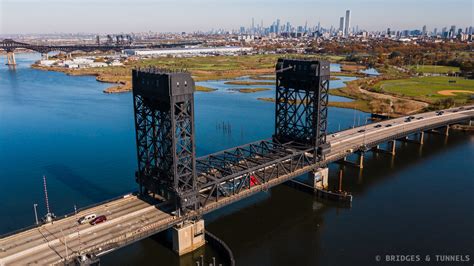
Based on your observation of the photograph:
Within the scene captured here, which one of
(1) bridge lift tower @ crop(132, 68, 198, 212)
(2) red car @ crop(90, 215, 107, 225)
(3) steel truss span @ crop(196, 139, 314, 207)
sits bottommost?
(2) red car @ crop(90, 215, 107, 225)

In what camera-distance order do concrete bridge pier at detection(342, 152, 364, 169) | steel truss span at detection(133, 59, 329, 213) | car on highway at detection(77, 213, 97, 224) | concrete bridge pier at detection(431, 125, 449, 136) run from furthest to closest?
concrete bridge pier at detection(431, 125, 449, 136) → concrete bridge pier at detection(342, 152, 364, 169) → steel truss span at detection(133, 59, 329, 213) → car on highway at detection(77, 213, 97, 224)

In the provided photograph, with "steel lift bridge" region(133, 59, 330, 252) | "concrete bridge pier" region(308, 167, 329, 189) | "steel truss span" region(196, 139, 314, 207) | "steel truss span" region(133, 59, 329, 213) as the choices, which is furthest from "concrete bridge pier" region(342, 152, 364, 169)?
"steel truss span" region(196, 139, 314, 207)

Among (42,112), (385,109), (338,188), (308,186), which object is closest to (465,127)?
(385,109)

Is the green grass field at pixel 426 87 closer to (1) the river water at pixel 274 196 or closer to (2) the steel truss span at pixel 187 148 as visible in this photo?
(1) the river water at pixel 274 196

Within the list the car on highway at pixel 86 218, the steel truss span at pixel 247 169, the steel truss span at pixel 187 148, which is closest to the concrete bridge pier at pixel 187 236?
the steel truss span at pixel 187 148

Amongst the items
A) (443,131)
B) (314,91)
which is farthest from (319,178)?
(443,131)

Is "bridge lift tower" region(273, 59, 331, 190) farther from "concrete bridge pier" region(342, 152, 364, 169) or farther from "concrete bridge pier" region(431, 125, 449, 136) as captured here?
"concrete bridge pier" region(431, 125, 449, 136)

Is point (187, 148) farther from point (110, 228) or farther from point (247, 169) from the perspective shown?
point (110, 228)

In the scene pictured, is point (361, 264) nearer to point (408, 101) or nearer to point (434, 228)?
point (434, 228)
